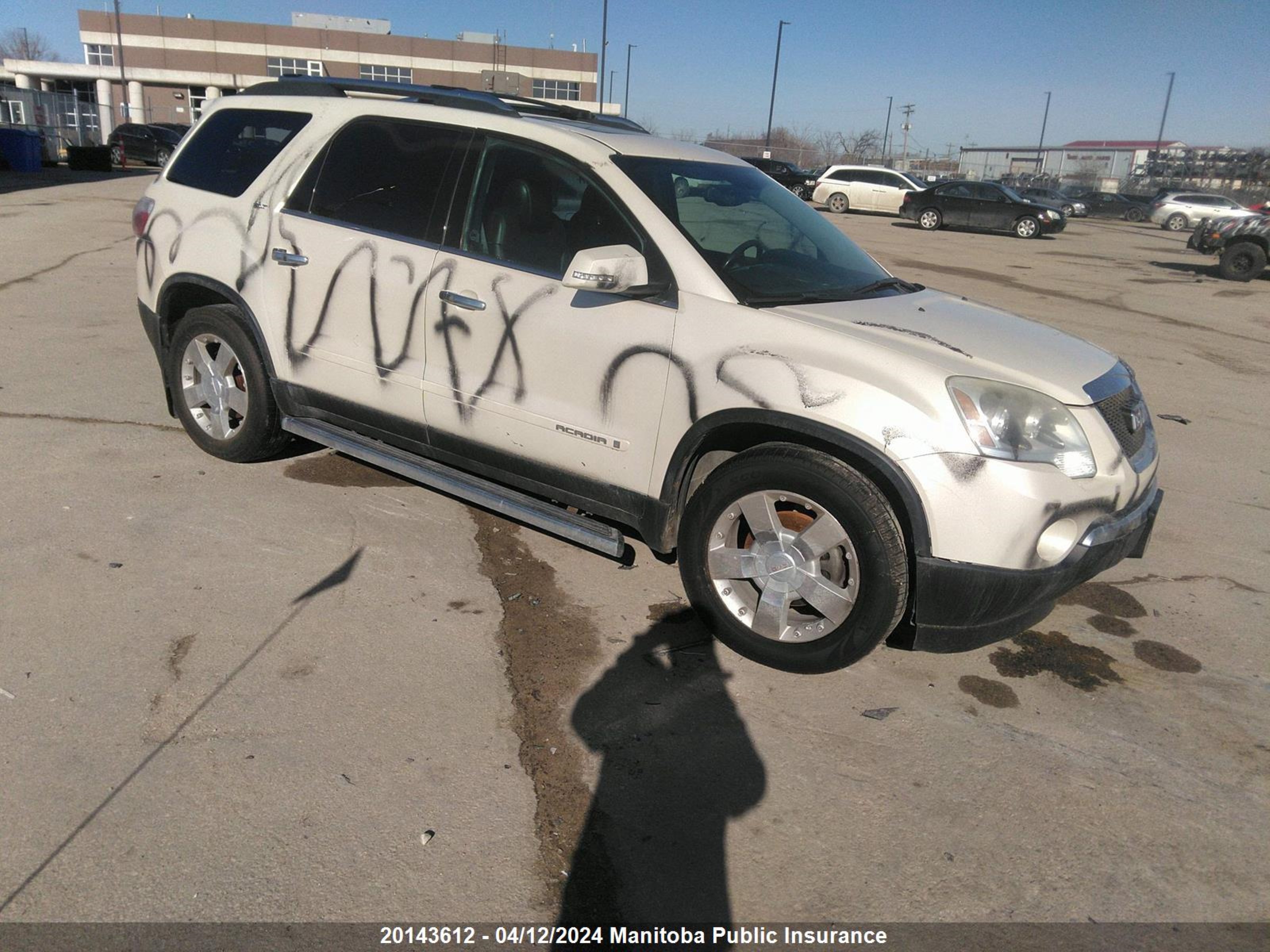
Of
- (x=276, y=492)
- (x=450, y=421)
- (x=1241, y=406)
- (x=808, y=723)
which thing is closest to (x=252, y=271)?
(x=276, y=492)

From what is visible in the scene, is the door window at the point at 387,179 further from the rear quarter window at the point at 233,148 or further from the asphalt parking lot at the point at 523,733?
the asphalt parking lot at the point at 523,733

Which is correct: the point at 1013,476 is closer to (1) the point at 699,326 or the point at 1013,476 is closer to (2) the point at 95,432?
(1) the point at 699,326

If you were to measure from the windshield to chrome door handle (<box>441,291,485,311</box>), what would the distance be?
81 cm

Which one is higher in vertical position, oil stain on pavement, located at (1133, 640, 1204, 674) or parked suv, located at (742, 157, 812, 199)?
parked suv, located at (742, 157, 812, 199)

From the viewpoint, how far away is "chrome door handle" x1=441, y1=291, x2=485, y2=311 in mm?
3996

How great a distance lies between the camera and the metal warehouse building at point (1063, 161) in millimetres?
79000

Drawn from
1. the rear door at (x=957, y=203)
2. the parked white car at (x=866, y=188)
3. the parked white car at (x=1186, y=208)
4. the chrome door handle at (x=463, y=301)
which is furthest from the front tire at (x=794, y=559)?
the parked white car at (x=1186, y=208)

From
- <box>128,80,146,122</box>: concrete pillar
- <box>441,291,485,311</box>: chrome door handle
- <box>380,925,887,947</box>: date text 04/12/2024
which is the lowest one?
<box>380,925,887,947</box>: date text 04/12/2024

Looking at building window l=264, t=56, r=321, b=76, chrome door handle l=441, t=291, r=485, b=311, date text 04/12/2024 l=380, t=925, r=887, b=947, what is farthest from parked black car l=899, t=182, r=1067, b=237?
building window l=264, t=56, r=321, b=76

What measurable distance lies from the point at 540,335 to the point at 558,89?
75766mm

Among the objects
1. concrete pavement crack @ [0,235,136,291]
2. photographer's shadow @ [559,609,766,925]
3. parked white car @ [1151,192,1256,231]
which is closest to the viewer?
photographer's shadow @ [559,609,766,925]

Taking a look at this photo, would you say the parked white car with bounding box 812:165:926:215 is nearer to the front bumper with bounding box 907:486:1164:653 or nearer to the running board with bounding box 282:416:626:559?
the running board with bounding box 282:416:626:559

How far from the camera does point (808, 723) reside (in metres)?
3.30

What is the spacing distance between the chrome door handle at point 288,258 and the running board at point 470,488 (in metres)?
0.79
